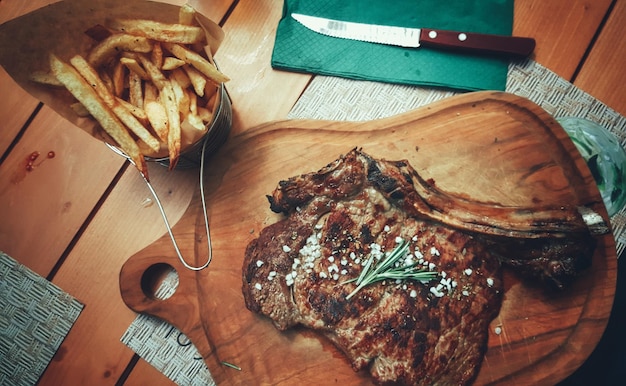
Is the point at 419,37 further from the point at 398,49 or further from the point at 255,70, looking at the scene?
the point at 255,70

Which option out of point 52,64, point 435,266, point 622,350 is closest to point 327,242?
point 435,266

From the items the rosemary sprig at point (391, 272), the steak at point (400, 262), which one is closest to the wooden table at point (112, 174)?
the steak at point (400, 262)

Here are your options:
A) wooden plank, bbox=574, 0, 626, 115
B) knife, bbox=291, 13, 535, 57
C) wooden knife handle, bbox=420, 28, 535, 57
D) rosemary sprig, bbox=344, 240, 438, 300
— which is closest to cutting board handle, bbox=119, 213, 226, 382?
rosemary sprig, bbox=344, 240, 438, 300

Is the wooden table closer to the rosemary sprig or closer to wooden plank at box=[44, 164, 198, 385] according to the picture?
wooden plank at box=[44, 164, 198, 385]

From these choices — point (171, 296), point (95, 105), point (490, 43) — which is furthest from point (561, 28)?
point (171, 296)

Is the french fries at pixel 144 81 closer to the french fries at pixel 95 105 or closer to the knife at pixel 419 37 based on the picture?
the french fries at pixel 95 105

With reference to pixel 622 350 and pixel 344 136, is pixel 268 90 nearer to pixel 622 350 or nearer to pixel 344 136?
pixel 344 136
